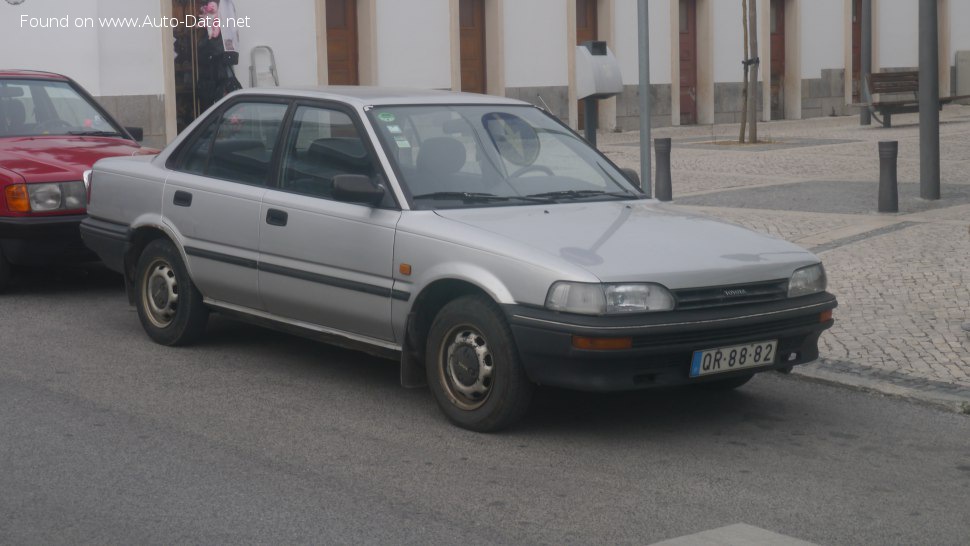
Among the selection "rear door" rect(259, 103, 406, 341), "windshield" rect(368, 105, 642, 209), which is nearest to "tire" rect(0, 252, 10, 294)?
"rear door" rect(259, 103, 406, 341)

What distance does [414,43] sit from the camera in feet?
84.0

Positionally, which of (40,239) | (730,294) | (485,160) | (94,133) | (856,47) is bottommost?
(730,294)

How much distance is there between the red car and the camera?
9234mm

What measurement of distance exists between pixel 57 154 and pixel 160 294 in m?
2.51

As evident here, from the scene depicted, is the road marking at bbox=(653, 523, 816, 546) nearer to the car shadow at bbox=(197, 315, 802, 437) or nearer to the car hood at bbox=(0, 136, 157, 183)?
the car shadow at bbox=(197, 315, 802, 437)

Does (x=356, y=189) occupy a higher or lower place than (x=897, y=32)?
lower

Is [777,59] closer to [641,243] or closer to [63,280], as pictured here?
[63,280]

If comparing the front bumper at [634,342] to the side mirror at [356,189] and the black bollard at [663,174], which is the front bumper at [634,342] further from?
the black bollard at [663,174]

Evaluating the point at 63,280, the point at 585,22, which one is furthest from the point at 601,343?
the point at 585,22

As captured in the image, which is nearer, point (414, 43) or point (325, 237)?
point (325, 237)

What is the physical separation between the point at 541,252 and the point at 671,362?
2.35 ft

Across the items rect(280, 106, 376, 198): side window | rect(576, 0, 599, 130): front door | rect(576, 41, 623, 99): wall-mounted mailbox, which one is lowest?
rect(280, 106, 376, 198): side window

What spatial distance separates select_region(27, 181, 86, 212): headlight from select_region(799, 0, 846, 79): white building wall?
1051 inches

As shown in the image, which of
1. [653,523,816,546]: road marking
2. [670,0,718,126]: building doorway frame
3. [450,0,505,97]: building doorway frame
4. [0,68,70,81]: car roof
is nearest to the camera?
[653,523,816,546]: road marking
